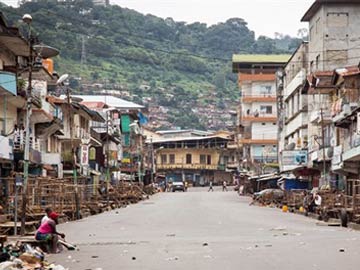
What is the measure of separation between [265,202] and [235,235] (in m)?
40.5

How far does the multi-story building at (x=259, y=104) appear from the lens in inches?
4560

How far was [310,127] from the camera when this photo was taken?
238 ft

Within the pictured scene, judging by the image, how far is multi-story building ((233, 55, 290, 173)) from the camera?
116 meters

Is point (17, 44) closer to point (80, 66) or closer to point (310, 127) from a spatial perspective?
point (310, 127)

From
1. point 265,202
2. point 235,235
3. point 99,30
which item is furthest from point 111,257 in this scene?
point 99,30

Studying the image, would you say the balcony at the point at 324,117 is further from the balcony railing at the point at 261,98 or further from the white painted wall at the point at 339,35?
the balcony railing at the point at 261,98

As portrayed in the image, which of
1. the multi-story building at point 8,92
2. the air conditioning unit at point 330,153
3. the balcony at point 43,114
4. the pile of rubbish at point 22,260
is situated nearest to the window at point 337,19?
the air conditioning unit at point 330,153

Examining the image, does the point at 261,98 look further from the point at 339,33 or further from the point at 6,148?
the point at 6,148

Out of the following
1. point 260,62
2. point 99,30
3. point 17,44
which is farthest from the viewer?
point 99,30

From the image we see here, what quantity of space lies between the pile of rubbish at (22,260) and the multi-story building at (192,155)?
125 meters

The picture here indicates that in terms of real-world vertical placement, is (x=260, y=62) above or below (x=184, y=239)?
above

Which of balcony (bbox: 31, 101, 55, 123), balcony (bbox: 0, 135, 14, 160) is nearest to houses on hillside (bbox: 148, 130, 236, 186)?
balcony (bbox: 31, 101, 55, 123)

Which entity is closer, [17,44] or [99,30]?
[17,44]

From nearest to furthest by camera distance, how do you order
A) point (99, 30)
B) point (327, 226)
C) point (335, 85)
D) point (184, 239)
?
point (184, 239)
point (327, 226)
point (335, 85)
point (99, 30)
